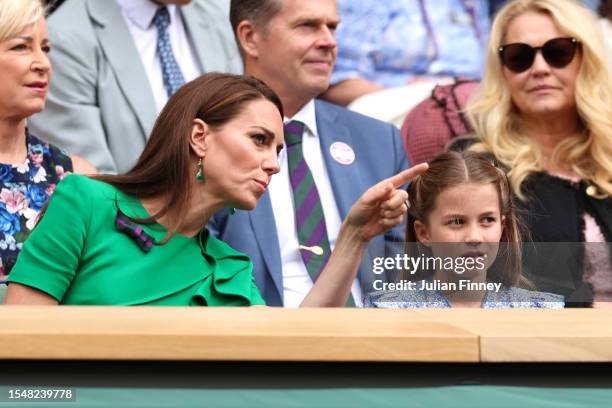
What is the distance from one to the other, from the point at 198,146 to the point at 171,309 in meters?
0.78

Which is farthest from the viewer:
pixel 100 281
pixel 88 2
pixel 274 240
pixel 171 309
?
pixel 88 2

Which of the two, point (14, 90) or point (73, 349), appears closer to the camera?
point (73, 349)

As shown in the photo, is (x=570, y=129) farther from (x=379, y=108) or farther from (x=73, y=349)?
(x=73, y=349)

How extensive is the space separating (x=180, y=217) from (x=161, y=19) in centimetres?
173

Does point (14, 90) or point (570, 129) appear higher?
point (14, 90)

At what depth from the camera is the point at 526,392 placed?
162cm

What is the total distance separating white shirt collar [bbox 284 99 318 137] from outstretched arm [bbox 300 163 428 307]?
981mm

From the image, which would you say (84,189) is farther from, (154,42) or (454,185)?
(154,42)

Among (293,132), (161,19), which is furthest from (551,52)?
(161,19)

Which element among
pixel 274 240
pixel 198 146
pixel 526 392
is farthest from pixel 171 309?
pixel 274 240

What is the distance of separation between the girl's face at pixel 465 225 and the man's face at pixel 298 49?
4.23ft

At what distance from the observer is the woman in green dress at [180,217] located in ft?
7.98

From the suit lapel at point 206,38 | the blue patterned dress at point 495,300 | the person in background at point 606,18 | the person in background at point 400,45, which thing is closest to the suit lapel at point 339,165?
the suit lapel at point 206,38

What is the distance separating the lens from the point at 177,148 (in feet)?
8.49
